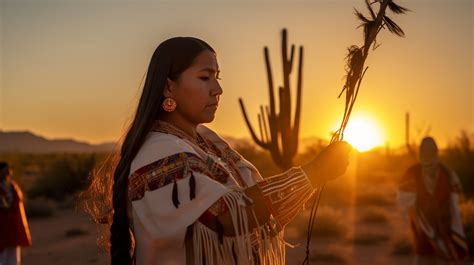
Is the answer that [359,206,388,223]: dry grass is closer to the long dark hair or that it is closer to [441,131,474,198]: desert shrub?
[441,131,474,198]: desert shrub

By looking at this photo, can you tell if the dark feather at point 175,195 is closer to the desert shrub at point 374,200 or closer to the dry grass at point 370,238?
the dry grass at point 370,238

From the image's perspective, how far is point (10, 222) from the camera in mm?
11445

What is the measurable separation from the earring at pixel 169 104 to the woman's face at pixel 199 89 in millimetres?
18

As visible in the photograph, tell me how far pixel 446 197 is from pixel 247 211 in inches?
277

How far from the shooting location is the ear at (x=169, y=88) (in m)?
3.56

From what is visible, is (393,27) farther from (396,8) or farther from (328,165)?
(328,165)

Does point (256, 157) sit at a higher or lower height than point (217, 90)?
lower

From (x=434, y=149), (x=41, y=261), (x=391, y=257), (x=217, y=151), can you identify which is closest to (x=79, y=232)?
(x=41, y=261)

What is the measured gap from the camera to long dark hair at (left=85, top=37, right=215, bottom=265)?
3.53 metres

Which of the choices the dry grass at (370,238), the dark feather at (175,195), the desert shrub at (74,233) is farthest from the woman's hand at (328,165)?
the desert shrub at (74,233)

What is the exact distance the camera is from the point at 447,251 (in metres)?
9.86

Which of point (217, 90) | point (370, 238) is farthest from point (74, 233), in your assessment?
point (217, 90)

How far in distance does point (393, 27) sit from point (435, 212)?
21.6 ft

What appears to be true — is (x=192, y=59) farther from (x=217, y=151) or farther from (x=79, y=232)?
(x=79, y=232)
